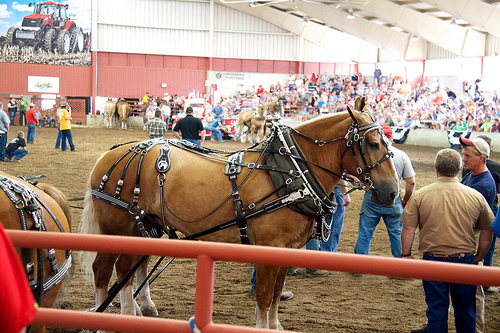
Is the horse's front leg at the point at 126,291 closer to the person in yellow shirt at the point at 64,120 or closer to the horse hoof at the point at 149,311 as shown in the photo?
the horse hoof at the point at 149,311

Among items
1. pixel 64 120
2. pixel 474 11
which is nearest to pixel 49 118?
pixel 64 120

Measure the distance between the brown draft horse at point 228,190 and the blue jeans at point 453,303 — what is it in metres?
0.76

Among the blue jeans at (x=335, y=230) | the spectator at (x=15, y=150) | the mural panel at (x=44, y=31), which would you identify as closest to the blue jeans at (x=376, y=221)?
the blue jeans at (x=335, y=230)

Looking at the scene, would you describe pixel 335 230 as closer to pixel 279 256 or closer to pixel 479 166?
pixel 479 166

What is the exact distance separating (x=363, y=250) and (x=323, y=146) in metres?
2.43

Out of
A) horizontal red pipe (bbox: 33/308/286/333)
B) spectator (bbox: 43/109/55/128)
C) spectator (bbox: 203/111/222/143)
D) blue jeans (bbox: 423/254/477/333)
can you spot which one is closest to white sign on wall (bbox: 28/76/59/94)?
spectator (bbox: 43/109/55/128)

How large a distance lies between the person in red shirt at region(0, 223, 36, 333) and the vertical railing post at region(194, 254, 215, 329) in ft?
2.49

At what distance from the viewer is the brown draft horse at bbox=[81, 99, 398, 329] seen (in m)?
3.93

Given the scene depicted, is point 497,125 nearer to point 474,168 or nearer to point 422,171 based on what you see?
point 422,171

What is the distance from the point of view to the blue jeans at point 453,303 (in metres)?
3.52

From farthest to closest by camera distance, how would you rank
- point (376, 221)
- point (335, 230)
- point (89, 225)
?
point (335, 230) → point (376, 221) → point (89, 225)

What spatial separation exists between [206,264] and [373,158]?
2387 mm

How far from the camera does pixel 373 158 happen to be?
3.95 metres

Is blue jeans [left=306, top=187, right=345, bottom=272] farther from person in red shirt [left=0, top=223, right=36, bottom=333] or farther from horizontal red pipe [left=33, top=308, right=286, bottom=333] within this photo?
person in red shirt [left=0, top=223, right=36, bottom=333]
